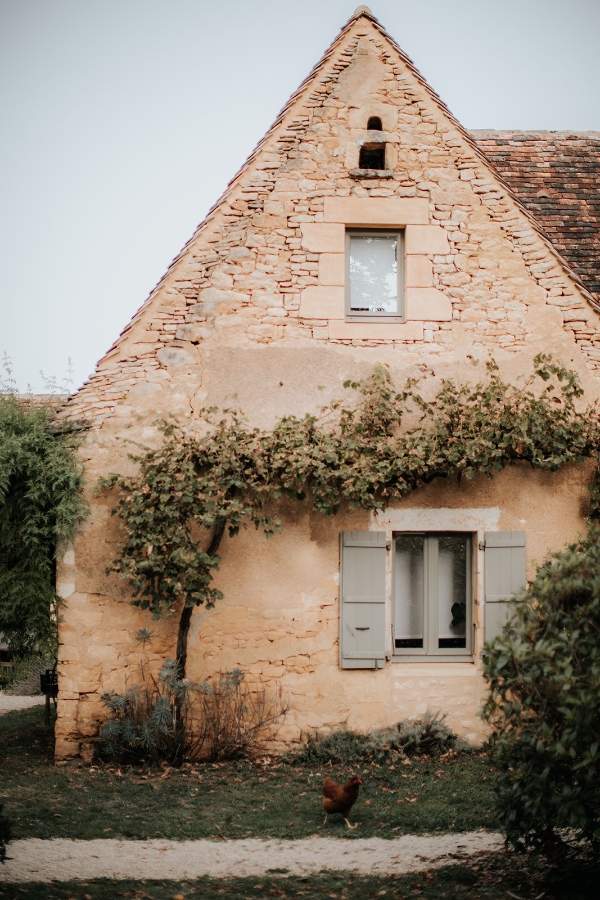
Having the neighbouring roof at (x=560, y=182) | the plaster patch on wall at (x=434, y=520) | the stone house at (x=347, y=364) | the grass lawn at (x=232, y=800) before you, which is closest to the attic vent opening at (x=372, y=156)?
the stone house at (x=347, y=364)

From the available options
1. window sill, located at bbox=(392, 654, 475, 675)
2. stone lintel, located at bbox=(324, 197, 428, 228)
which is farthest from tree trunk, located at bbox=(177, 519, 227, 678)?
stone lintel, located at bbox=(324, 197, 428, 228)

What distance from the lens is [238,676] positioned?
8.23m

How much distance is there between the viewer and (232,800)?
7.03 m

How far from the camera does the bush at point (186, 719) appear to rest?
8.00 meters

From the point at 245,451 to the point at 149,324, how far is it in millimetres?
1696

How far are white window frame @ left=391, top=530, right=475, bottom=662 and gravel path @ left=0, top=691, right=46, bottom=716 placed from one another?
6139 mm

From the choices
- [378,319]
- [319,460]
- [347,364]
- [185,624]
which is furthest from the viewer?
[378,319]

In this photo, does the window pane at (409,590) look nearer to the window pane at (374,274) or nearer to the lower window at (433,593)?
the lower window at (433,593)

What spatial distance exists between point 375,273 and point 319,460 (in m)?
2.30

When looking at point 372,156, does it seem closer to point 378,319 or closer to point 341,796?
point 378,319

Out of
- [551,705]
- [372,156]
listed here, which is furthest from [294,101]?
[551,705]

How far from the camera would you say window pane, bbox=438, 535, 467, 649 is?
29.1 ft

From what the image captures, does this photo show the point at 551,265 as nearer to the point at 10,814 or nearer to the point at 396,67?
the point at 396,67

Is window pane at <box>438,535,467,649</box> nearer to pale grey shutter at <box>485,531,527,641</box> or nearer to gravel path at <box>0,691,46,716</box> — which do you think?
pale grey shutter at <box>485,531,527,641</box>
